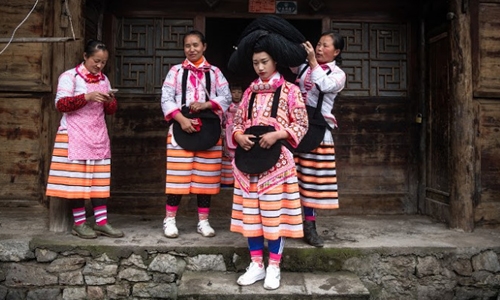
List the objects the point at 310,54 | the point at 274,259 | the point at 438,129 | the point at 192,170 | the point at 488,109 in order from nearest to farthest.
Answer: the point at 274,259 → the point at 310,54 → the point at 192,170 → the point at 488,109 → the point at 438,129

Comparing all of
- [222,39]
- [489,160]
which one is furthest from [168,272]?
[222,39]

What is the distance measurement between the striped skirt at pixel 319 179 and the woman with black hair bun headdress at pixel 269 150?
47 cm

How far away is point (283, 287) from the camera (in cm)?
315

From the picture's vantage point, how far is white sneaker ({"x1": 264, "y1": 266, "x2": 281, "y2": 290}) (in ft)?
10.1

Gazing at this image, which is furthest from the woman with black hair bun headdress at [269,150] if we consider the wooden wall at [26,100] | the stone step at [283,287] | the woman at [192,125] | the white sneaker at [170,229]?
the wooden wall at [26,100]

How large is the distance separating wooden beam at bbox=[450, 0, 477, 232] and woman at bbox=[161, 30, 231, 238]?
8.41 ft

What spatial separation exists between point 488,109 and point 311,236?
2.85 metres

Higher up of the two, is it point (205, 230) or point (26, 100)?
point (26, 100)

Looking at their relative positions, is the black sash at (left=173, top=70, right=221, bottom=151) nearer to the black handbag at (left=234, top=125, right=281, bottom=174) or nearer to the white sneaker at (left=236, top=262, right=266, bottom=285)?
the black handbag at (left=234, top=125, right=281, bottom=174)

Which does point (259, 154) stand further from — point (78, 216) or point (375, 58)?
point (375, 58)

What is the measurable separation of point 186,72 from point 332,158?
5.33 ft

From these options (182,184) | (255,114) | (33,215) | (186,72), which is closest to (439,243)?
(255,114)

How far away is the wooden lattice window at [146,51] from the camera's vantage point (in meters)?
5.22

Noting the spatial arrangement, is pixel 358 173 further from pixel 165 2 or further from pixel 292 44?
pixel 165 2
